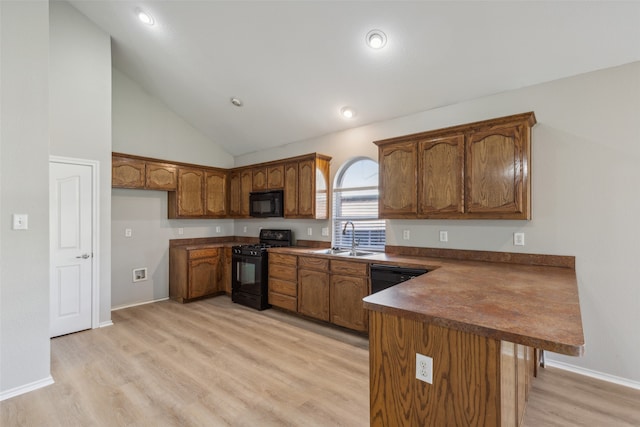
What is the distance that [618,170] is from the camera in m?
2.49

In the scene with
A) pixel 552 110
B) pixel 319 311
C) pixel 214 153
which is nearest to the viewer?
pixel 552 110

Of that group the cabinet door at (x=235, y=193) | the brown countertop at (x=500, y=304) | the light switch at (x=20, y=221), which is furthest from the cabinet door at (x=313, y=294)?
the light switch at (x=20, y=221)

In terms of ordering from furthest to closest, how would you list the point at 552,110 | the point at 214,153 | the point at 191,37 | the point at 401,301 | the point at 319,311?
the point at 214,153
the point at 319,311
the point at 191,37
the point at 552,110
the point at 401,301

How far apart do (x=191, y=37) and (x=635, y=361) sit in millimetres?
5317

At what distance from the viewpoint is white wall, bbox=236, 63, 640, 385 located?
8.03 feet

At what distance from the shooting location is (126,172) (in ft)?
14.4

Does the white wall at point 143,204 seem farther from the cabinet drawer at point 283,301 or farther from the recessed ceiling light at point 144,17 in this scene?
the cabinet drawer at point 283,301

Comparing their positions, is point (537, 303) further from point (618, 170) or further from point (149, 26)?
point (149, 26)

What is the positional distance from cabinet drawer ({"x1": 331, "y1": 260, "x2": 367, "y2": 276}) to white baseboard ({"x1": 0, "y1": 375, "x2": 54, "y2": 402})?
9.04 ft

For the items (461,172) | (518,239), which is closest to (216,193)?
(461,172)

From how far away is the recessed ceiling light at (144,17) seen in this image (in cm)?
342

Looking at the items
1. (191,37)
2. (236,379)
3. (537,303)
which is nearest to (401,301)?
(537,303)

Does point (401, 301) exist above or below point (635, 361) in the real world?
above

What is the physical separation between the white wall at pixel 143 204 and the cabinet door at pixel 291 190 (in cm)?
194
